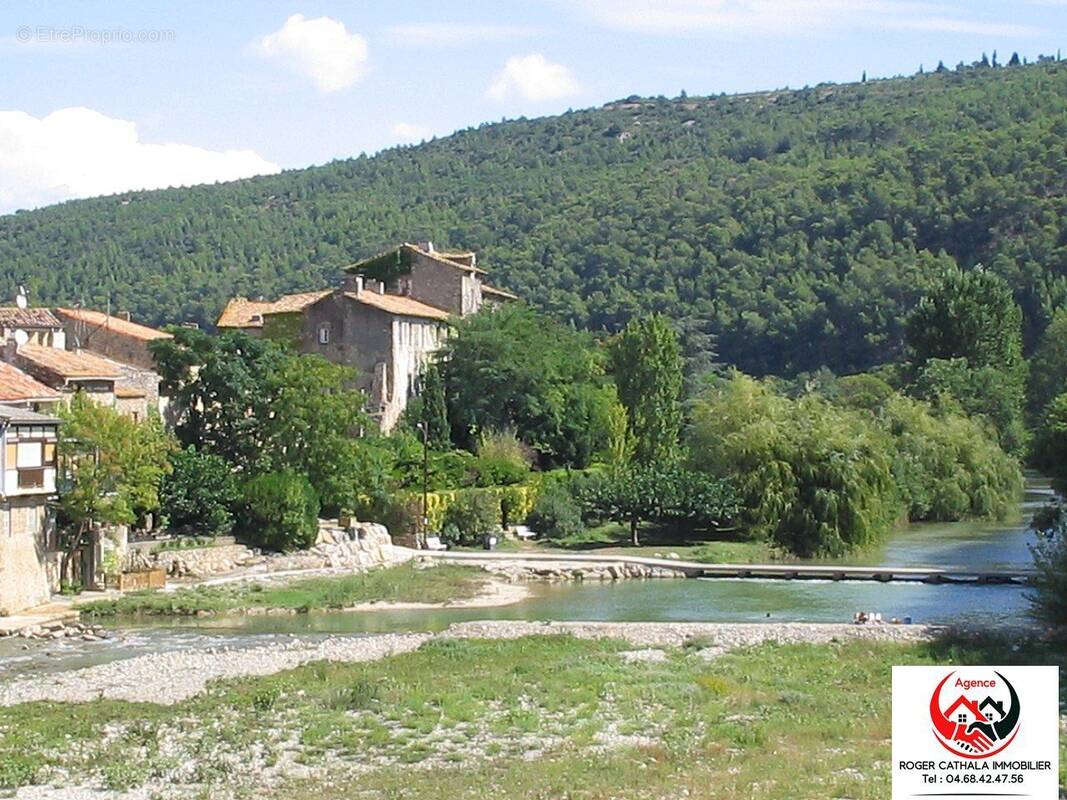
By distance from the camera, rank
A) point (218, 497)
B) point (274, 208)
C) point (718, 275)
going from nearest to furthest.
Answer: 1. point (218, 497)
2. point (718, 275)
3. point (274, 208)

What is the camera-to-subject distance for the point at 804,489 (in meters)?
60.9

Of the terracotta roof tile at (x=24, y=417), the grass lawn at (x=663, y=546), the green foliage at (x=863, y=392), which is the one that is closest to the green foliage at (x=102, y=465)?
the terracotta roof tile at (x=24, y=417)

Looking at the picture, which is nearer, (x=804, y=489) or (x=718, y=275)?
(x=804, y=489)

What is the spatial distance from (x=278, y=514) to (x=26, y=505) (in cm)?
1103

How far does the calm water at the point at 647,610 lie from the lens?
39469 mm

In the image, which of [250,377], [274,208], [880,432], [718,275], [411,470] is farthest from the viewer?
[274,208]

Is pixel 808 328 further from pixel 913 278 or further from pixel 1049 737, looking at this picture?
pixel 1049 737

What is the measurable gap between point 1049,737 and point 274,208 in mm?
180782

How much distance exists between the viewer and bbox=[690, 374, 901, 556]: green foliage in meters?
59.8

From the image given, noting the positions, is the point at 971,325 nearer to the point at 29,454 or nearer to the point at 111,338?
the point at 111,338

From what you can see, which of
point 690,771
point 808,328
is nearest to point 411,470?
point 690,771

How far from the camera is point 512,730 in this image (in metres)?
29.0

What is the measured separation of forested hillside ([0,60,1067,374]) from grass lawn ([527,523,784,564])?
137 ft

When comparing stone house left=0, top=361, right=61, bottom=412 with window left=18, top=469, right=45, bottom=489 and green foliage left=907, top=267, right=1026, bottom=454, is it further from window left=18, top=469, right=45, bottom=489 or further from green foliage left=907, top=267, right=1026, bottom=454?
green foliage left=907, top=267, right=1026, bottom=454
